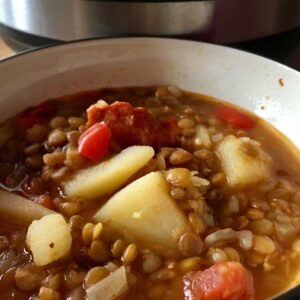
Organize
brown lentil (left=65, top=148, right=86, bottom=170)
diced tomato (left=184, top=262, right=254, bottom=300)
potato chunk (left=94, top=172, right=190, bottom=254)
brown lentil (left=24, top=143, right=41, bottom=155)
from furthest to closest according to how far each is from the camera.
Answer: brown lentil (left=24, top=143, right=41, bottom=155), brown lentil (left=65, top=148, right=86, bottom=170), potato chunk (left=94, top=172, right=190, bottom=254), diced tomato (left=184, top=262, right=254, bottom=300)

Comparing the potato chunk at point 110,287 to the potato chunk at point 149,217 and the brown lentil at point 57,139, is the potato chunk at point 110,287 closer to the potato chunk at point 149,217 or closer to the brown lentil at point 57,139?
the potato chunk at point 149,217

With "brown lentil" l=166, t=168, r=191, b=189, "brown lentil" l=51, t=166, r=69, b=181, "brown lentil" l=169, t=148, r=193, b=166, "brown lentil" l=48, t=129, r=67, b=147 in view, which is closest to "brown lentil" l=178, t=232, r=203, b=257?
"brown lentil" l=166, t=168, r=191, b=189

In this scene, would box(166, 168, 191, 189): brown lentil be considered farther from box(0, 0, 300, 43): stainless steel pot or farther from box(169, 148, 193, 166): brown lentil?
box(0, 0, 300, 43): stainless steel pot

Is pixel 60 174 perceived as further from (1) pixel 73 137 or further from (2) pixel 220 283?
(2) pixel 220 283

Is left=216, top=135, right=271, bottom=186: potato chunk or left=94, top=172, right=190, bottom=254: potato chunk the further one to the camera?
left=216, top=135, right=271, bottom=186: potato chunk

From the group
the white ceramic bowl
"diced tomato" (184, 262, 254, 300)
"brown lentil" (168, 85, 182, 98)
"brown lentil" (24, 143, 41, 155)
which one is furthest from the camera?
"brown lentil" (168, 85, 182, 98)

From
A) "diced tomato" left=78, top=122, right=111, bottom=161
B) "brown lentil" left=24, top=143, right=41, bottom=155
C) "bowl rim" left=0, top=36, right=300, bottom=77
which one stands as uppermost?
"bowl rim" left=0, top=36, right=300, bottom=77

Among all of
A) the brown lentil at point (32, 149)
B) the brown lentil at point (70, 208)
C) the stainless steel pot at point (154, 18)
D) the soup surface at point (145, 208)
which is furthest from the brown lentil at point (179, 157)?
the stainless steel pot at point (154, 18)
